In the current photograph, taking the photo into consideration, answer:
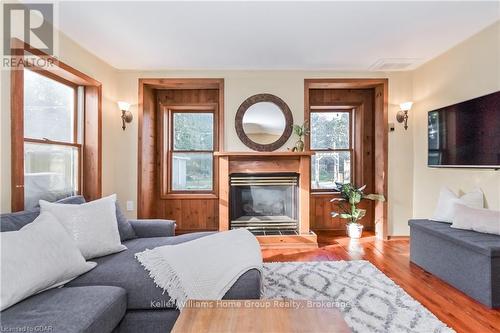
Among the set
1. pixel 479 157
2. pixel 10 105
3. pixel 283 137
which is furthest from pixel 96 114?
pixel 479 157

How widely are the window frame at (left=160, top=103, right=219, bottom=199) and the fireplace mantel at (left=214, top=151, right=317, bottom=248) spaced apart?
0.69 meters

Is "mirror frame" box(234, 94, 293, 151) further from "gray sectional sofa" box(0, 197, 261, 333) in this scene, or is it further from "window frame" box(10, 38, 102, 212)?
"gray sectional sofa" box(0, 197, 261, 333)

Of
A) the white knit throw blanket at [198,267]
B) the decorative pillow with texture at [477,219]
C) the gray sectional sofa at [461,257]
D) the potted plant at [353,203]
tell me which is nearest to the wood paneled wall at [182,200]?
the potted plant at [353,203]

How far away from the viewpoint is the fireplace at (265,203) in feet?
12.1

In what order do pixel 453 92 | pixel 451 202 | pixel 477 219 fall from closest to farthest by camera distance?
1. pixel 477 219
2. pixel 451 202
3. pixel 453 92

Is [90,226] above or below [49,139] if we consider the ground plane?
below

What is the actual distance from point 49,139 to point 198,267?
83.9 inches

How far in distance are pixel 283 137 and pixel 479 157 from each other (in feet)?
7.03

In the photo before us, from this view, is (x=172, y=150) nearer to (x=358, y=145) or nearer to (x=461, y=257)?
(x=358, y=145)

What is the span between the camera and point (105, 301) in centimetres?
139

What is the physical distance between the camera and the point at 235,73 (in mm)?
3762

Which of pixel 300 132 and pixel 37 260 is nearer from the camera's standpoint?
pixel 37 260

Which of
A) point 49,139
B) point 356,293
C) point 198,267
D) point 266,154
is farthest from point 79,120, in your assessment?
point 356,293

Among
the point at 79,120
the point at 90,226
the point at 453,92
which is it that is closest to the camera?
the point at 90,226
